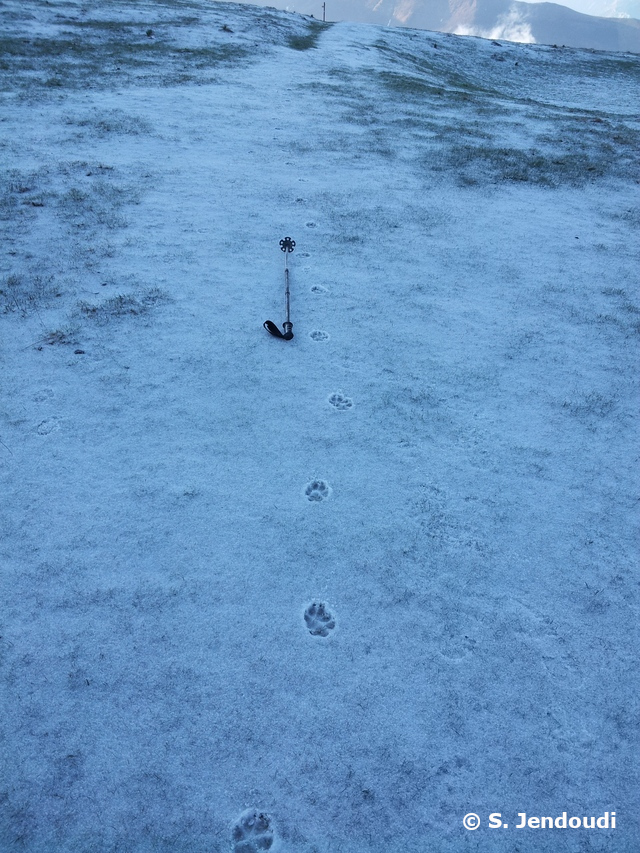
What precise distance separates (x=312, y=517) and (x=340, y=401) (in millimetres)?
1489

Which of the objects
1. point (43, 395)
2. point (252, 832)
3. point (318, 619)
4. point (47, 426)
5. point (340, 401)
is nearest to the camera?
point (252, 832)

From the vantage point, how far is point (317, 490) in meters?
4.02

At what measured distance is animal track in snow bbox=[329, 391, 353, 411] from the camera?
4812mm

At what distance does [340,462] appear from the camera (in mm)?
4242

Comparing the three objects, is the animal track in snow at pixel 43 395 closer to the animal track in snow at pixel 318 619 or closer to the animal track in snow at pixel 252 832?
the animal track in snow at pixel 318 619

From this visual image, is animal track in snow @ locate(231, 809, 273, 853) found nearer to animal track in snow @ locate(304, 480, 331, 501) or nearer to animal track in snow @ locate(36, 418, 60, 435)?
animal track in snow @ locate(304, 480, 331, 501)

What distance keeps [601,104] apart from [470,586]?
28.3 meters

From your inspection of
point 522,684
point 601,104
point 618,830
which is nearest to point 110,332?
point 522,684

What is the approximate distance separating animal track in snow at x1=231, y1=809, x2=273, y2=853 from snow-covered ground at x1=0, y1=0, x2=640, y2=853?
11 mm

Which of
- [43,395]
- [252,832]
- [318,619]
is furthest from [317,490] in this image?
[43,395]

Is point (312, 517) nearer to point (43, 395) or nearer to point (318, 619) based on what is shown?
point (318, 619)

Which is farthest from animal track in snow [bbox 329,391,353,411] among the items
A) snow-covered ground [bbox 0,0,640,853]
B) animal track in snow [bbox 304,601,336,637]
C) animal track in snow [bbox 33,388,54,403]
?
animal track in snow [bbox 33,388,54,403]

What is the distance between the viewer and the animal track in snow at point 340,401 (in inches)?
189

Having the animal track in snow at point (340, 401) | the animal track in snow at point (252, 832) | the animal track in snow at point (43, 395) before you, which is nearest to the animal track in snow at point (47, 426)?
the animal track in snow at point (43, 395)
